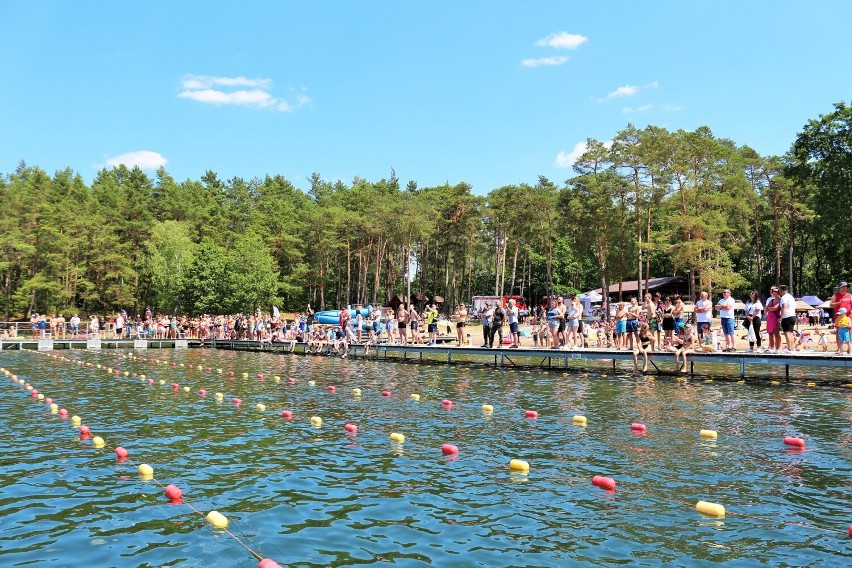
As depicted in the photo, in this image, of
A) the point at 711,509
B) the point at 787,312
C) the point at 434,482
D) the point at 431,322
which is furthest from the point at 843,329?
the point at 431,322

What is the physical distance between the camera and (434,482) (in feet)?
29.3

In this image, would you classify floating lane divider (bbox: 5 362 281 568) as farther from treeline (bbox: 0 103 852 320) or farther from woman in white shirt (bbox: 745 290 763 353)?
treeline (bbox: 0 103 852 320)

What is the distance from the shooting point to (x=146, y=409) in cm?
1561

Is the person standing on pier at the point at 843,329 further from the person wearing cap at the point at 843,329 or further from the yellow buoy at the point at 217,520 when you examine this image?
the yellow buoy at the point at 217,520

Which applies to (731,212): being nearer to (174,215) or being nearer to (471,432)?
(471,432)

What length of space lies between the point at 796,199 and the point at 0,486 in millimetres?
59386

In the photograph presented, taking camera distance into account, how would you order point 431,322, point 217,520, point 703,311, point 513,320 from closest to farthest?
point 217,520 → point 703,311 → point 513,320 → point 431,322

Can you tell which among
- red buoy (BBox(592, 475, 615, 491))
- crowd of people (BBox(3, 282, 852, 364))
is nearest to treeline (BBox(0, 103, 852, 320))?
crowd of people (BBox(3, 282, 852, 364))

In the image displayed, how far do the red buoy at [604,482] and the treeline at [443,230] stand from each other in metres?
36.8

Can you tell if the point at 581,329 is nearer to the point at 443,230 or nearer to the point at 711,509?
the point at 711,509

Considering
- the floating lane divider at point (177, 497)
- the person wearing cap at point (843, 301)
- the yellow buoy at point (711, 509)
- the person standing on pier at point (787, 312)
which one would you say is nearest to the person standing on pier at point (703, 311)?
the person standing on pier at point (787, 312)

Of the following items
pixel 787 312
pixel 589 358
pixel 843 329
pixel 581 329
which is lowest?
pixel 589 358

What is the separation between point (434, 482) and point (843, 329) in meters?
15.1

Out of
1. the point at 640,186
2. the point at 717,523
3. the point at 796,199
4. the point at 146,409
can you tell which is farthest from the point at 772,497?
the point at 796,199
